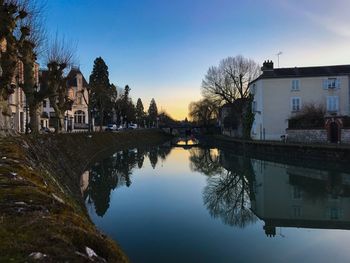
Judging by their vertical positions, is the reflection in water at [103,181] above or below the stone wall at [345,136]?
below

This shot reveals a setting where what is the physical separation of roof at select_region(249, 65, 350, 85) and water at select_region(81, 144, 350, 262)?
67.7ft

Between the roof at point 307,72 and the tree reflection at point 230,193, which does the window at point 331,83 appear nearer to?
the roof at point 307,72

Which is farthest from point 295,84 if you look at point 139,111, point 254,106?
point 139,111

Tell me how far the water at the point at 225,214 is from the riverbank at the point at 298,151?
106 inches

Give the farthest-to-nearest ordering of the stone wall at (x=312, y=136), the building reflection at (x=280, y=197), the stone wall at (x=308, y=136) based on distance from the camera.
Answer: the stone wall at (x=308, y=136), the stone wall at (x=312, y=136), the building reflection at (x=280, y=197)

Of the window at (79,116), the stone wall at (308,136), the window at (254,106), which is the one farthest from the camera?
the window at (79,116)

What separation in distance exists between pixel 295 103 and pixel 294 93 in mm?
1252

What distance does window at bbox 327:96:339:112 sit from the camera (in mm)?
46688

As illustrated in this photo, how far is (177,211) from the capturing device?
1638 cm

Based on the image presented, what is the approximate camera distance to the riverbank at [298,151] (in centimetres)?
3247

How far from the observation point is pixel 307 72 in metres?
48.9

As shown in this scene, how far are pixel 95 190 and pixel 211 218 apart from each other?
901 centimetres

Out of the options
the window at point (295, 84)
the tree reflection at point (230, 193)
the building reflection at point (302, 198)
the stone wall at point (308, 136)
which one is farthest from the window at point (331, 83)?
the building reflection at point (302, 198)

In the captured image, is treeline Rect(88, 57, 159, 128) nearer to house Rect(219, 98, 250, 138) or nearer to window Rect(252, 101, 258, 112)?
house Rect(219, 98, 250, 138)
